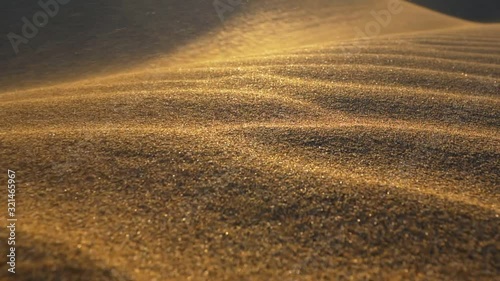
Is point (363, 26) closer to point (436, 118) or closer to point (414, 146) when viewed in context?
point (436, 118)

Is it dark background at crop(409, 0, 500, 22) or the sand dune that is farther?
dark background at crop(409, 0, 500, 22)

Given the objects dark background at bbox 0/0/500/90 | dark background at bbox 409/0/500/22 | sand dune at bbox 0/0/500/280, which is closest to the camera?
sand dune at bbox 0/0/500/280

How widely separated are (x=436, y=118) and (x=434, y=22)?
11.4 feet

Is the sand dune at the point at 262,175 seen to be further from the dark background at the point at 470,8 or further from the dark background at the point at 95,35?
the dark background at the point at 470,8

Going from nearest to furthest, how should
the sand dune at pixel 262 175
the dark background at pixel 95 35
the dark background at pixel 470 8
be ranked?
the sand dune at pixel 262 175 < the dark background at pixel 95 35 < the dark background at pixel 470 8

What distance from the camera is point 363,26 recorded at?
388cm

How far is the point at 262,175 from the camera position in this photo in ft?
2.64

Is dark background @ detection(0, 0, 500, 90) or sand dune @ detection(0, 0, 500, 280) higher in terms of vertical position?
dark background @ detection(0, 0, 500, 90)

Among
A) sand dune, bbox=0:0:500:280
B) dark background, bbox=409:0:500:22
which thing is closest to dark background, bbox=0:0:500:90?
sand dune, bbox=0:0:500:280

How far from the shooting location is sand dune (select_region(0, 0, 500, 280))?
1.94 ft

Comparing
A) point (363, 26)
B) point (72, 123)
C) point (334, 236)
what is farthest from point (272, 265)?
point (363, 26)

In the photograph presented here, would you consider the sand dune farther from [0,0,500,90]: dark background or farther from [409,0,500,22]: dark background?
[409,0,500,22]: dark background

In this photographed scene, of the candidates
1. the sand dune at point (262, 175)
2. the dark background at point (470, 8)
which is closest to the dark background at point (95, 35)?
the sand dune at point (262, 175)

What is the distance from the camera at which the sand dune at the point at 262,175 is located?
1.94 ft
